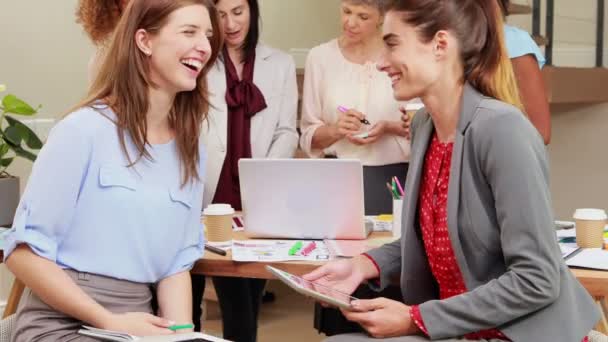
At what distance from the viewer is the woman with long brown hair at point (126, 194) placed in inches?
76.9

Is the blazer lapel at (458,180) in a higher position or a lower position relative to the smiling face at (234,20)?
lower

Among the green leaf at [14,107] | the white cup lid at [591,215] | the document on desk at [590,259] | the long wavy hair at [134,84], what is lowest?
the document on desk at [590,259]

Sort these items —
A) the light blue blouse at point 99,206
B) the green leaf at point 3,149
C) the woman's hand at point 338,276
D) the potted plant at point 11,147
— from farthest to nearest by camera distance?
the green leaf at point 3,149
the potted plant at point 11,147
the woman's hand at point 338,276
the light blue blouse at point 99,206

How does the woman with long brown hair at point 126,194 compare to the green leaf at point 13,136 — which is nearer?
the woman with long brown hair at point 126,194

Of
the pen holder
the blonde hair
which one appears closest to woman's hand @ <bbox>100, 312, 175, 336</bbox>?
the pen holder

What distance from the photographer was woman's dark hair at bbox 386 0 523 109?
1.85 m

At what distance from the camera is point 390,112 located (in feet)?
10.1

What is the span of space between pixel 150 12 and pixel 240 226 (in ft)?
2.58

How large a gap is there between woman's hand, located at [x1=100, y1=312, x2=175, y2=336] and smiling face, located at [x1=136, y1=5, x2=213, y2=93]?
561 millimetres

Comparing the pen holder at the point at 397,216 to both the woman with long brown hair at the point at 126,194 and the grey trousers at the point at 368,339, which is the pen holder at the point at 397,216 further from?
the grey trousers at the point at 368,339

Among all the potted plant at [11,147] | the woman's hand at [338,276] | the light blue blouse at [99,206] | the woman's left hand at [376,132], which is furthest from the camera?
the woman's left hand at [376,132]

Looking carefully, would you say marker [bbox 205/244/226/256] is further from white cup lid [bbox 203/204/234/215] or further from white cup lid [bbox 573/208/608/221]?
white cup lid [bbox 573/208/608/221]

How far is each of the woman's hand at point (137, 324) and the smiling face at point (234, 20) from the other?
129 cm

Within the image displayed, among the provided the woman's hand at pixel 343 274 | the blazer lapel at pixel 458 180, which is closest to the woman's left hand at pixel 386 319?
the blazer lapel at pixel 458 180
